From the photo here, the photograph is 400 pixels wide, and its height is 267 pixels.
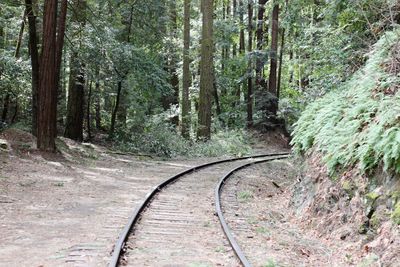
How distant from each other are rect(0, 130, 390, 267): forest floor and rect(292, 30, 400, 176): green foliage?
141 centimetres

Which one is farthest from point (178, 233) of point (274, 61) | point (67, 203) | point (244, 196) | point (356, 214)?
point (274, 61)

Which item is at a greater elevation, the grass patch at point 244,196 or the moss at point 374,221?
the moss at point 374,221

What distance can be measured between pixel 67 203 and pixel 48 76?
6637 mm

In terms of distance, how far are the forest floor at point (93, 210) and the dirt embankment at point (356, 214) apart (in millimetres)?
149

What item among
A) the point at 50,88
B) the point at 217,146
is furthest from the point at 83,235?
the point at 217,146

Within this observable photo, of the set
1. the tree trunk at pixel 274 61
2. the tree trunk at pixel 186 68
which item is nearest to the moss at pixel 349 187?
the tree trunk at pixel 186 68

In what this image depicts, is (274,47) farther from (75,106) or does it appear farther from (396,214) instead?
(396,214)

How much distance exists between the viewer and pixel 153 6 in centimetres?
2347

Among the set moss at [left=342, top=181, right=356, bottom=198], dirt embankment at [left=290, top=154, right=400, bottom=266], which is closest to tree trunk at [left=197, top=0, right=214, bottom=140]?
dirt embankment at [left=290, top=154, right=400, bottom=266]

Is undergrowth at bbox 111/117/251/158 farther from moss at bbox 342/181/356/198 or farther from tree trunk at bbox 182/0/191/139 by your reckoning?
moss at bbox 342/181/356/198

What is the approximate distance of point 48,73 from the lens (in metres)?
14.8

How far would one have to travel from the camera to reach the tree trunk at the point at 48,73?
1477 cm

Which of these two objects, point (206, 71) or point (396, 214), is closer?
point (396, 214)

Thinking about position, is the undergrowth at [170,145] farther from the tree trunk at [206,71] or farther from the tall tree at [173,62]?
the tall tree at [173,62]
